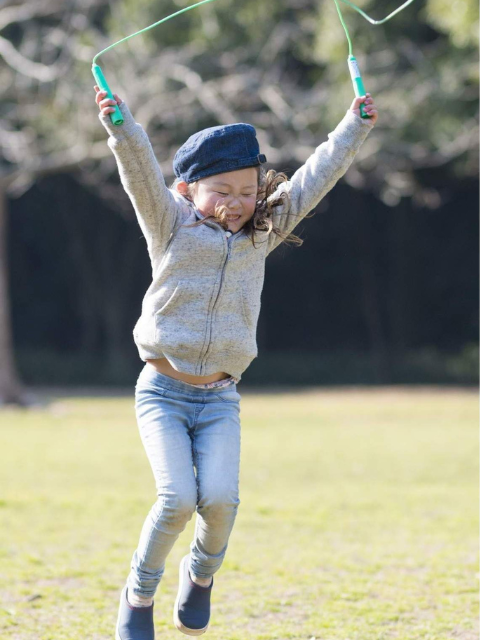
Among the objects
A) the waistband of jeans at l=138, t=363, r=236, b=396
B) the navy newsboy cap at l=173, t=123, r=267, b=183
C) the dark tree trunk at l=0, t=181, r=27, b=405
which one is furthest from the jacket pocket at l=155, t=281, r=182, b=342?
the dark tree trunk at l=0, t=181, r=27, b=405

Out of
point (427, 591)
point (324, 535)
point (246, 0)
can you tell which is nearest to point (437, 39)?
point (246, 0)

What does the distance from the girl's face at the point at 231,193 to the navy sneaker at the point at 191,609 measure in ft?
4.57

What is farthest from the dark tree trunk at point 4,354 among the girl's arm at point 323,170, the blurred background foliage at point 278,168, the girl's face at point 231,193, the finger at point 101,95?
the finger at point 101,95

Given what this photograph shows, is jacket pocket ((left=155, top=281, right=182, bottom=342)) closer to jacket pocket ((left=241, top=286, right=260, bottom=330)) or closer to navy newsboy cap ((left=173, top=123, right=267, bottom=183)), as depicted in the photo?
jacket pocket ((left=241, top=286, right=260, bottom=330))

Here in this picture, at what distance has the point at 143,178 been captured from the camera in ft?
11.8

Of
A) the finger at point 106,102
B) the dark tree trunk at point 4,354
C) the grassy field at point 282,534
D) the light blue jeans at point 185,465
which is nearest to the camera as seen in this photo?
the finger at point 106,102

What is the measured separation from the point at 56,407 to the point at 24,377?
283 inches

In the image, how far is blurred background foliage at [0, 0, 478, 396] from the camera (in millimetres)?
A: 15484

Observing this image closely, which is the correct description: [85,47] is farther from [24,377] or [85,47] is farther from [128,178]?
[128,178]

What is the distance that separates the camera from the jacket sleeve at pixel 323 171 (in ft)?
13.0

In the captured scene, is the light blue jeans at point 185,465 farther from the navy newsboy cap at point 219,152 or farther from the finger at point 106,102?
the finger at point 106,102

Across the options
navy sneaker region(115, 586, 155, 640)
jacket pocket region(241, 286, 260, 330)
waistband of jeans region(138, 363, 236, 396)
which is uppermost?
jacket pocket region(241, 286, 260, 330)

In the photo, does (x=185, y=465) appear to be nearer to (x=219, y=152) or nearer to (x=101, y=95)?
(x=219, y=152)

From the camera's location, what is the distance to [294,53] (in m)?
17.6
